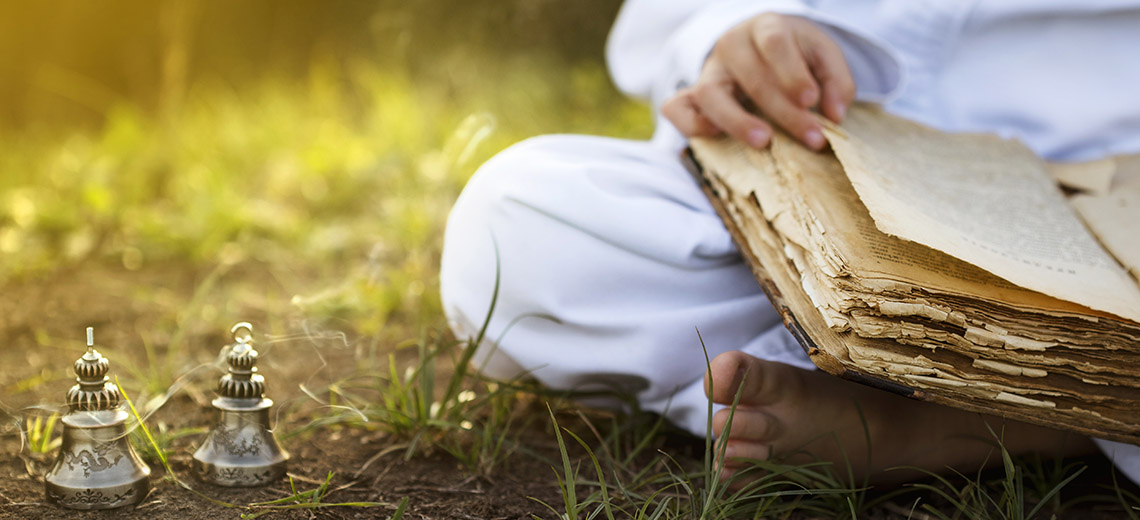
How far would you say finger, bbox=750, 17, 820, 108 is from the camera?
115 centimetres

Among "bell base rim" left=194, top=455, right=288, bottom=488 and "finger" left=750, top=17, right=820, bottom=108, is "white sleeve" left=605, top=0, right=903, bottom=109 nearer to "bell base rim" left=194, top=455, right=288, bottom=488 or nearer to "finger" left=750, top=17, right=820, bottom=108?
"finger" left=750, top=17, right=820, bottom=108

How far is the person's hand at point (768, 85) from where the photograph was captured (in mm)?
1154

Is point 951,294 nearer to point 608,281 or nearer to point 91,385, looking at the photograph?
point 608,281

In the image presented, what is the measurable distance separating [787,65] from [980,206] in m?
0.31

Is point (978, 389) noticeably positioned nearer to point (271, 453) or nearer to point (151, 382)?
point (271, 453)

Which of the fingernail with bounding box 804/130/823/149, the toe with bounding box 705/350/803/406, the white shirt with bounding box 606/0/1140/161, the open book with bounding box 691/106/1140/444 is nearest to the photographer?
the open book with bounding box 691/106/1140/444

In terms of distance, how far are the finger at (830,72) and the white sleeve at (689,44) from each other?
6 cm

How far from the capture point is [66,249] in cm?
236

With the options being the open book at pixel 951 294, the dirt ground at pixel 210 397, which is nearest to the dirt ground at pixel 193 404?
the dirt ground at pixel 210 397

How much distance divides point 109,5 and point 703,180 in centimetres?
534

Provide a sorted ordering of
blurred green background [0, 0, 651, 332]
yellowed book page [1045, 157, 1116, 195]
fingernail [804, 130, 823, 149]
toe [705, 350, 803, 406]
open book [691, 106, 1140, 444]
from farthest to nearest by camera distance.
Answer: blurred green background [0, 0, 651, 332], yellowed book page [1045, 157, 1116, 195], fingernail [804, 130, 823, 149], toe [705, 350, 803, 406], open book [691, 106, 1140, 444]

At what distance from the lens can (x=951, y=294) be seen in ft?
2.83

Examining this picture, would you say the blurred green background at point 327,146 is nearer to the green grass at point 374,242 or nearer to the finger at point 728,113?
the green grass at point 374,242

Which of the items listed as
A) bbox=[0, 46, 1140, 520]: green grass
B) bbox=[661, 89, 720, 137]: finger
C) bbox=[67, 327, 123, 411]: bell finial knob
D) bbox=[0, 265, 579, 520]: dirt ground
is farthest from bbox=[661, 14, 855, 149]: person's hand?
bbox=[67, 327, 123, 411]: bell finial knob
